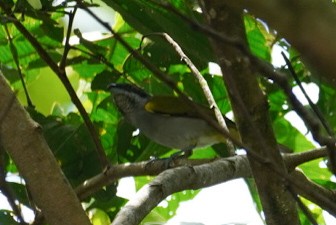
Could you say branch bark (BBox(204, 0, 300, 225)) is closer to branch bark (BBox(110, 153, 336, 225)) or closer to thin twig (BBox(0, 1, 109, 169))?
branch bark (BBox(110, 153, 336, 225))

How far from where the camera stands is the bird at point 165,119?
11.1ft

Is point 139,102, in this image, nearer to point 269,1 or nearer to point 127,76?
point 127,76

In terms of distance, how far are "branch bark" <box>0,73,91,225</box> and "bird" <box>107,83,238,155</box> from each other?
1041 mm

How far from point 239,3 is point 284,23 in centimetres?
4

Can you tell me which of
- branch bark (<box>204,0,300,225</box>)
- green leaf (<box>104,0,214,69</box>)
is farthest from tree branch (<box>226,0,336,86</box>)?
green leaf (<box>104,0,214,69</box>)

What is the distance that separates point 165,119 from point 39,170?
7.05ft

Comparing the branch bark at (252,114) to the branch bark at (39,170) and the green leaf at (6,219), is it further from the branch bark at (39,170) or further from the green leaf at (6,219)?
the green leaf at (6,219)

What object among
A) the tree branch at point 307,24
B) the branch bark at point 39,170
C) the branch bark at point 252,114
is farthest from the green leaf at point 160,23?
the tree branch at point 307,24

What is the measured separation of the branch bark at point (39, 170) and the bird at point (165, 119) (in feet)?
3.41

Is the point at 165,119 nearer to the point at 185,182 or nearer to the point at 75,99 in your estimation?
the point at 75,99

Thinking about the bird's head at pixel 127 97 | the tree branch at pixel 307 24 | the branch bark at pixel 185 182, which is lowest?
the branch bark at pixel 185 182

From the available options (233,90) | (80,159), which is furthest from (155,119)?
(233,90)

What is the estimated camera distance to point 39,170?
192cm

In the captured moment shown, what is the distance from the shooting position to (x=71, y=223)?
1.86 m
